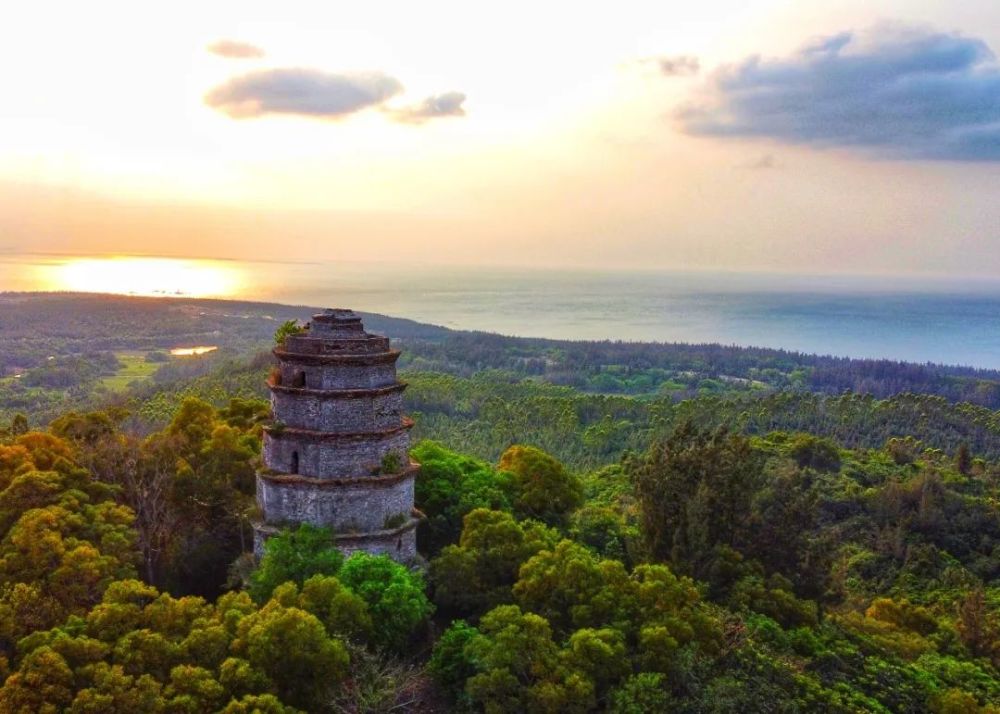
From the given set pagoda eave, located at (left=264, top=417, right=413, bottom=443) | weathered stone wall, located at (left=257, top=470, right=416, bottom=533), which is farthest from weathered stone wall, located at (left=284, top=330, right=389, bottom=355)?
weathered stone wall, located at (left=257, top=470, right=416, bottom=533)

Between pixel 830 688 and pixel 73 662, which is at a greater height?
pixel 73 662

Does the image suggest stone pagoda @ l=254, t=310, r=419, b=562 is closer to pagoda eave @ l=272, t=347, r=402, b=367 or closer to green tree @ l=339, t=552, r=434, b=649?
pagoda eave @ l=272, t=347, r=402, b=367

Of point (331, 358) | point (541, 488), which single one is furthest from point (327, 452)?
point (541, 488)

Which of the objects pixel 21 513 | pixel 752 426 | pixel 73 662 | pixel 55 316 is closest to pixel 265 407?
pixel 21 513

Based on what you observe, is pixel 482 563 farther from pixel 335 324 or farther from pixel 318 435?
pixel 335 324

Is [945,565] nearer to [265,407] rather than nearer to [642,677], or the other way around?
[642,677]

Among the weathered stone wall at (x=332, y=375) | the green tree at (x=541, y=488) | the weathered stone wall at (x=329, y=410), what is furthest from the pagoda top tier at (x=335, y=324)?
the green tree at (x=541, y=488)
